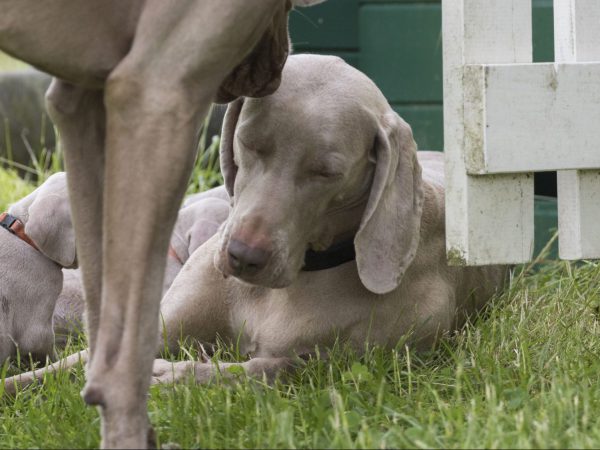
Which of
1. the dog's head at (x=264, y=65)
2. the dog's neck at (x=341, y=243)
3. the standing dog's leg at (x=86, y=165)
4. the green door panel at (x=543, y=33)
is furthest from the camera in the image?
the green door panel at (x=543, y=33)

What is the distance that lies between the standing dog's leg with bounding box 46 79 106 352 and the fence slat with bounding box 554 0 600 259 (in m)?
1.53

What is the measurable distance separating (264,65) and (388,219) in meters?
0.73

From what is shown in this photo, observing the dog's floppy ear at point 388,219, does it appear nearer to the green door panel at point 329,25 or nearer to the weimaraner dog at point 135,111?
the weimaraner dog at point 135,111

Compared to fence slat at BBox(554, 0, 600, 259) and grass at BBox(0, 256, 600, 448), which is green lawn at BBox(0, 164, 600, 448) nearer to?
grass at BBox(0, 256, 600, 448)

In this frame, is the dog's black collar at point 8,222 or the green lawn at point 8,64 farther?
the green lawn at point 8,64

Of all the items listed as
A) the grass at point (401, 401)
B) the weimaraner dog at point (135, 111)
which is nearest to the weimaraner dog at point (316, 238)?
the grass at point (401, 401)

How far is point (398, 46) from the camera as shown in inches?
212

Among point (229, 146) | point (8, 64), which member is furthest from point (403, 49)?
point (8, 64)

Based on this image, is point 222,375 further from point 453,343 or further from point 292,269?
point 453,343

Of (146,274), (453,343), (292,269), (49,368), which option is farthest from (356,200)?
(146,274)

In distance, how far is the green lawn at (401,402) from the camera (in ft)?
7.80

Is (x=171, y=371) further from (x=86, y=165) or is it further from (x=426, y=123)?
(x=426, y=123)

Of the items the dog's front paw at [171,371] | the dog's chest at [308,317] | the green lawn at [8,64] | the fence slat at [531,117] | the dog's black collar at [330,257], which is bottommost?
the dog's front paw at [171,371]

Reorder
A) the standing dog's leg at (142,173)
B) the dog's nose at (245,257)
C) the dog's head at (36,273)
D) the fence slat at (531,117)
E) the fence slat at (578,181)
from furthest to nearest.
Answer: the dog's head at (36,273) → the fence slat at (578,181) → the fence slat at (531,117) → the dog's nose at (245,257) → the standing dog's leg at (142,173)
